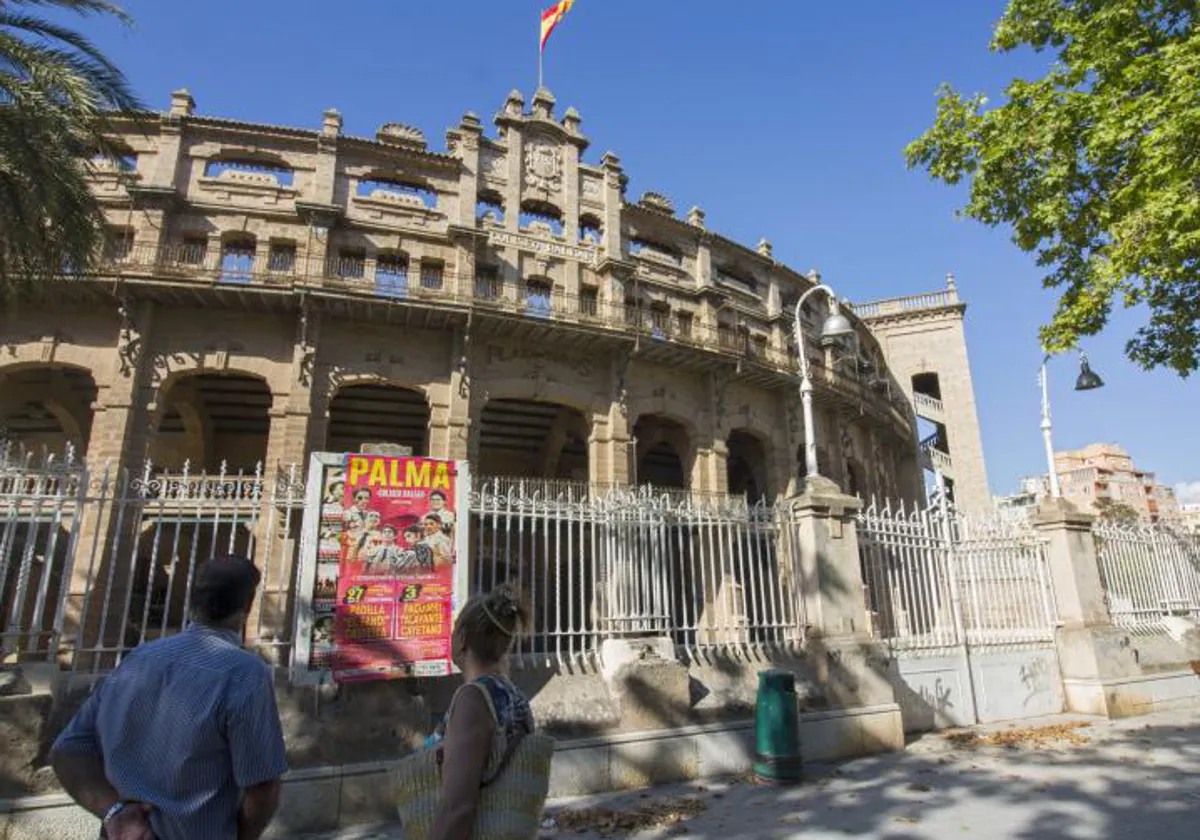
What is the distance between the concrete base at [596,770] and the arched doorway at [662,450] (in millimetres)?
13765

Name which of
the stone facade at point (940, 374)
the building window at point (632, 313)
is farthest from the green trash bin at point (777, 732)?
the stone facade at point (940, 374)

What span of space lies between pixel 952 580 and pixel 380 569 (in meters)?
7.71

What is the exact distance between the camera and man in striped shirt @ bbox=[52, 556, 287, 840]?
185 cm

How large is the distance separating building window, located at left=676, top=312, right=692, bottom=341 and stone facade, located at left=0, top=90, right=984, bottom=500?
0.12 meters

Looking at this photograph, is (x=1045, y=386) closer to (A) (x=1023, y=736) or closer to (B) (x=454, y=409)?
(A) (x=1023, y=736)

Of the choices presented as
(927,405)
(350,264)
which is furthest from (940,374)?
(350,264)

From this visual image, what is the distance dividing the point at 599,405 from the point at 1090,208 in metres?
12.3

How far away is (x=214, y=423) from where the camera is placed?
2103cm

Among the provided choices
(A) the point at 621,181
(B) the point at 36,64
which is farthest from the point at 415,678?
(A) the point at 621,181

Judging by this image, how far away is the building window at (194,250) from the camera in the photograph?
1752 cm

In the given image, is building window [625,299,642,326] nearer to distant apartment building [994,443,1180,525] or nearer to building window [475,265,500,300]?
building window [475,265,500,300]

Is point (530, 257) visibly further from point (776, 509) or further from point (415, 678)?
point (415, 678)

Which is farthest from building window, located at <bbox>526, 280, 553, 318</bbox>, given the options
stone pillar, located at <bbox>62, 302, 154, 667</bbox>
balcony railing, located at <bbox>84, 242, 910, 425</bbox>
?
stone pillar, located at <bbox>62, 302, 154, 667</bbox>

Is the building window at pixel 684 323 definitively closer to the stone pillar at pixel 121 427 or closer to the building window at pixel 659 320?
the building window at pixel 659 320
